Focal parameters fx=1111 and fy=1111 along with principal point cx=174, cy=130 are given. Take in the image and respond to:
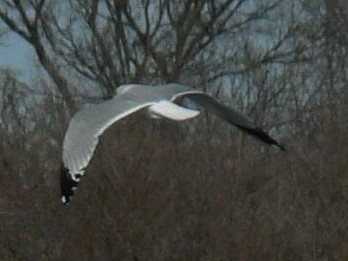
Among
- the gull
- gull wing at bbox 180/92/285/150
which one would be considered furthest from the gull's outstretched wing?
gull wing at bbox 180/92/285/150

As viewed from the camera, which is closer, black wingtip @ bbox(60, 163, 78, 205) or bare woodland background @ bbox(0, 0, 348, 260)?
black wingtip @ bbox(60, 163, 78, 205)

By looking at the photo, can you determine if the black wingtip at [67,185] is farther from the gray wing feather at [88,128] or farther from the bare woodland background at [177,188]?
the bare woodland background at [177,188]

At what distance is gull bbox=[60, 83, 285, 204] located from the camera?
589 cm

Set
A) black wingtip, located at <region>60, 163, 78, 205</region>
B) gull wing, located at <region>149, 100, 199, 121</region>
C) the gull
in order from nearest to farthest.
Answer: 1. black wingtip, located at <region>60, 163, 78, 205</region>
2. the gull
3. gull wing, located at <region>149, 100, 199, 121</region>

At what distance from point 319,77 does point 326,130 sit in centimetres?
388

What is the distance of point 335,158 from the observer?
9750 millimetres

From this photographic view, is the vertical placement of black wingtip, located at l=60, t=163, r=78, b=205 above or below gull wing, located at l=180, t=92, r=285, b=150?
below

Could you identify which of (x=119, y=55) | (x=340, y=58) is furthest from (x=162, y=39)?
(x=340, y=58)

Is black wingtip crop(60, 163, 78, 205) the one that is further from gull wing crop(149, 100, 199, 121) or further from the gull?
gull wing crop(149, 100, 199, 121)

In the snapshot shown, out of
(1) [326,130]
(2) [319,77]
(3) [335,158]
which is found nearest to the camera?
(3) [335,158]

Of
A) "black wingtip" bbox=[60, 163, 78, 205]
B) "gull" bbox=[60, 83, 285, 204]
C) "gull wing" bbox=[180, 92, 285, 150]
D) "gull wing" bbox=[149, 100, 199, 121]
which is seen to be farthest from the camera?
"gull wing" bbox=[180, 92, 285, 150]

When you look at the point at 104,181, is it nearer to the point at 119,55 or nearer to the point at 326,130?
the point at 326,130

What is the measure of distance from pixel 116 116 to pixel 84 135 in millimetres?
272

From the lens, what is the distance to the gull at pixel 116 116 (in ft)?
19.3
